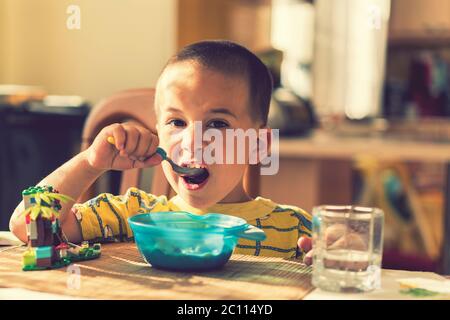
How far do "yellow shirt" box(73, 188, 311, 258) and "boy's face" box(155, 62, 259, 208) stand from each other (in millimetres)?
57

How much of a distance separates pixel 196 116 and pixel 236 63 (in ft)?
0.35

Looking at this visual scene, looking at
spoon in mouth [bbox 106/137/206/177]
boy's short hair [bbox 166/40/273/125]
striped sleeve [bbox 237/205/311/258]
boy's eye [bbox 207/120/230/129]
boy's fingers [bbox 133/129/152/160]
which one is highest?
boy's short hair [bbox 166/40/273/125]

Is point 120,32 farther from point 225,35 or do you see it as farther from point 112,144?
point 112,144

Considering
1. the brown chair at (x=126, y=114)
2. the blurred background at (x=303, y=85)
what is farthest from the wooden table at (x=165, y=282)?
the blurred background at (x=303, y=85)

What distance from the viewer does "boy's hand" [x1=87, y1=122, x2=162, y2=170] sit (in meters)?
0.76

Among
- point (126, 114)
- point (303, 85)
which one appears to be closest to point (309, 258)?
point (126, 114)

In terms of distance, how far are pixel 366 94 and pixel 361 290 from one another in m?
2.91

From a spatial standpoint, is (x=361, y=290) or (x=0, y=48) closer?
(x=361, y=290)

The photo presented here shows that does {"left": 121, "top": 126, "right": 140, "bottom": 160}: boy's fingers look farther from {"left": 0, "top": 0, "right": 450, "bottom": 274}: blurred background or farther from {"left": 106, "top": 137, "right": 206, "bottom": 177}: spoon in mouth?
{"left": 0, "top": 0, "right": 450, "bottom": 274}: blurred background

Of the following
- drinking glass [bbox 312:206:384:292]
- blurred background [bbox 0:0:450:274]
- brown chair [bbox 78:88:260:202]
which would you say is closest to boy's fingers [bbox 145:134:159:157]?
drinking glass [bbox 312:206:384:292]

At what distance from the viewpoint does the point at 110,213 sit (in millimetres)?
869

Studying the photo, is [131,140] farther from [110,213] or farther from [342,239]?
[342,239]

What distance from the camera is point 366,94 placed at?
3461mm

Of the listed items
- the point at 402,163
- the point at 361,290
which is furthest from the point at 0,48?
the point at 361,290
